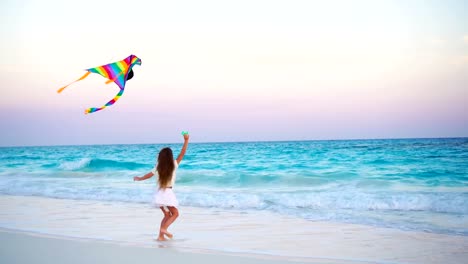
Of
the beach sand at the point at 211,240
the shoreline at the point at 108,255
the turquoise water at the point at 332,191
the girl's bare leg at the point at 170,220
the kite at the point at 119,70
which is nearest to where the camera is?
the shoreline at the point at 108,255

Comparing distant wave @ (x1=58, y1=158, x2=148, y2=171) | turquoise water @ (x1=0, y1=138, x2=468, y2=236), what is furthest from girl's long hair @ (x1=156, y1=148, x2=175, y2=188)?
distant wave @ (x1=58, y1=158, x2=148, y2=171)

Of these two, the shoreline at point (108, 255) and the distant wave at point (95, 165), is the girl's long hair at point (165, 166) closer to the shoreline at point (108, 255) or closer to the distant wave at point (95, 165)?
the shoreline at point (108, 255)

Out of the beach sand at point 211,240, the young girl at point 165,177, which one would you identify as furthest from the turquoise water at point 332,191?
the young girl at point 165,177

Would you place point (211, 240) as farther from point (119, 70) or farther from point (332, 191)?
point (332, 191)

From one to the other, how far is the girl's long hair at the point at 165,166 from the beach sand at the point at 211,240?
0.83 m

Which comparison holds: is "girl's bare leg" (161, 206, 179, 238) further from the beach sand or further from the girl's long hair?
the girl's long hair

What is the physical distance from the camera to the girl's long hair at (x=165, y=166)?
6582 millimetres

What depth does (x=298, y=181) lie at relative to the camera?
60.0 feet

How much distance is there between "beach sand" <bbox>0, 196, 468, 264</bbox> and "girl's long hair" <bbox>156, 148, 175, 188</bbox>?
0.83 m

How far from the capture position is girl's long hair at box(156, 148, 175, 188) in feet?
21.6

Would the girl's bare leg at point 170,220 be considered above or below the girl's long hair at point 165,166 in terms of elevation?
below

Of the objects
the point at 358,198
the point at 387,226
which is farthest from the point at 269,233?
the point at 358,198

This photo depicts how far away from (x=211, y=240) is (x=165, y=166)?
123cm

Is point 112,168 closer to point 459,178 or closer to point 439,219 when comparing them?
point 459,178
